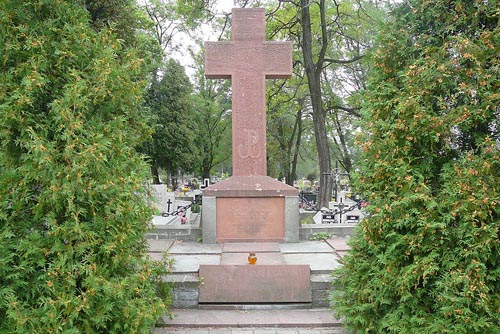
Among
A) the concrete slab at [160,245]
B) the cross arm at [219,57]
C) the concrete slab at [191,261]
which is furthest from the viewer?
the cross arm at [219,57]

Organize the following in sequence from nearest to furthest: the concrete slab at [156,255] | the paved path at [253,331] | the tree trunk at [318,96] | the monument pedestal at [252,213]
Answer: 1. the paved path at [253,331]
2. the concrete slab at [156,255]
3. the monument pedestal at [252,213]
4. the tree trunk at [318,96]

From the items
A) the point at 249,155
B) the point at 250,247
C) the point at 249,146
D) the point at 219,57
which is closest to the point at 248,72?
the point at 219,57

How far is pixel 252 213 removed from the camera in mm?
7574

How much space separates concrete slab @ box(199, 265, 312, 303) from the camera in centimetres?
497

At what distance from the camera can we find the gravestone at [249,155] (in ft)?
24.8

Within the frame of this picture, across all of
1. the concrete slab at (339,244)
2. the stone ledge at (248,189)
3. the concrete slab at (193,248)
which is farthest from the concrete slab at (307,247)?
the concrete slab at (193,248)

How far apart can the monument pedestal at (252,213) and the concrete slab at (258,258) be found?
143 centimetres

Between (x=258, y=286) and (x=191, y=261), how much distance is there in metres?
1.39

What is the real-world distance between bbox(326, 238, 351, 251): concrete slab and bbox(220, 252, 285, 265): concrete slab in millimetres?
1280

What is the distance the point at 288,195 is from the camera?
7590 mm

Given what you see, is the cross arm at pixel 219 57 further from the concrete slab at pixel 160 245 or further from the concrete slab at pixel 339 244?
the concrete slab at pixel 339 244

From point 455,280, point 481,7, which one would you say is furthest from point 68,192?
point 481,7

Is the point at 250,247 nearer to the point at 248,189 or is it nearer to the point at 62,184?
the point at 248,189

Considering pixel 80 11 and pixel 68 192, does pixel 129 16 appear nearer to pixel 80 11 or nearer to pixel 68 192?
pixel 80 11
